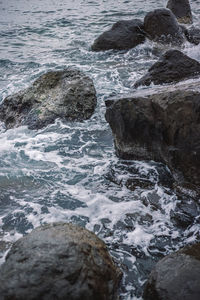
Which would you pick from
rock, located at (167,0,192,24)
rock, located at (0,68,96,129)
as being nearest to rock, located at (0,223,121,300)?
rock, located at (0,68,96,129)

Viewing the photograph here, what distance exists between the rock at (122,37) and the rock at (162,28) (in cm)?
38

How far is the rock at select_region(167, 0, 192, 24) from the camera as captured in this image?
14.4m

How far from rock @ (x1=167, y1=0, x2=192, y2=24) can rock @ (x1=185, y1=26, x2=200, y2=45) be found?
6.18 feet

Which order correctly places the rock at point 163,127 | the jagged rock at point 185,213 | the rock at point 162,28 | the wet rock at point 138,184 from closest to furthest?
the jagged rock at point 185,213 → the rock at point 163,127 → the wet rock at point 138,184 → the rock at point 162,28

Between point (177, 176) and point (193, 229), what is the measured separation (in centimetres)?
93

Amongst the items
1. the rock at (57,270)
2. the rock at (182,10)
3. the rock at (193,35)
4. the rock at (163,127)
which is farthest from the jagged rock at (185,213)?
the rock at (182,10)

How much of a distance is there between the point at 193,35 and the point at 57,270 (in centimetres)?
1123

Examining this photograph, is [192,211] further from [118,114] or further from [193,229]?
[118,114]

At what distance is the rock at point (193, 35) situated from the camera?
11.8m

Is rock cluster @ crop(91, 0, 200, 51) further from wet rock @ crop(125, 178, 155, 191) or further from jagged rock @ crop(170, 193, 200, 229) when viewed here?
jagged rock @ crop(170, 193, 200, 229)

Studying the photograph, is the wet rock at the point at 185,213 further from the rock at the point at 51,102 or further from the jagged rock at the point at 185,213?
the rock at the point at 51,102

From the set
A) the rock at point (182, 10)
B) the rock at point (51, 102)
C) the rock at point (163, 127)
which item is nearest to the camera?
the rock at point (163, 127)

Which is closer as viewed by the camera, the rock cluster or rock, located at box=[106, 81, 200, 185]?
rock, located at box=[106, 81, 200, 185]

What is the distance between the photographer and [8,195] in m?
5.07
